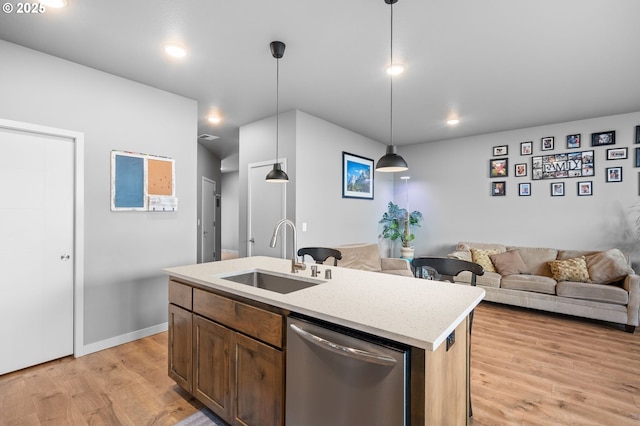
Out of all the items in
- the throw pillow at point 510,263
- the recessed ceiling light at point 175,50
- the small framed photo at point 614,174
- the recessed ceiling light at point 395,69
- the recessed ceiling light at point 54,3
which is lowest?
the throw pillow at point 510,263

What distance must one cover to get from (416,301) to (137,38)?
9.29 feet

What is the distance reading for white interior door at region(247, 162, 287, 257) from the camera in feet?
13.9

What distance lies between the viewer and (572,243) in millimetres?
4520

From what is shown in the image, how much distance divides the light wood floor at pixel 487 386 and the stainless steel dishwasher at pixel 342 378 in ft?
3.74

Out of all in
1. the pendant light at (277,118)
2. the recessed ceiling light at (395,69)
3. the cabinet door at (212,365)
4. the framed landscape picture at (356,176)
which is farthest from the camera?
the framed landscape picture at (356,176)

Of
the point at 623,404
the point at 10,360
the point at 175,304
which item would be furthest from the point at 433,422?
the point at 10,360

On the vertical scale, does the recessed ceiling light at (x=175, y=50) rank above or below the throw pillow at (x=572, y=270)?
above

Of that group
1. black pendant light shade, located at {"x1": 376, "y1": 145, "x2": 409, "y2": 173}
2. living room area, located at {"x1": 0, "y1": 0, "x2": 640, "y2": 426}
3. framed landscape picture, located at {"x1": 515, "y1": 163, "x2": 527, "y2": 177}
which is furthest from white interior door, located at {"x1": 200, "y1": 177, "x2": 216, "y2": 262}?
framed landscape picture, located at {"x1": 515, "y1": 163, "x2": 527, "y2": 177}

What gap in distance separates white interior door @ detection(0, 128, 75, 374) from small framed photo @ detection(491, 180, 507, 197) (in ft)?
19.1

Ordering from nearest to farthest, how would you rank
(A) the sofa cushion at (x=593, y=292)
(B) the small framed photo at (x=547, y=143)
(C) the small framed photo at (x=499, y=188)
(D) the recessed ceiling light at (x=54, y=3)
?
1. (D) the recessed ceiling light at (x=54, y=3)
2. (A) the sofa cushion at (x=593, y=292)
3. (B) the small framed photo at (x=547, y=143)
4. (C) the small framed photo at (x=499, y=188)

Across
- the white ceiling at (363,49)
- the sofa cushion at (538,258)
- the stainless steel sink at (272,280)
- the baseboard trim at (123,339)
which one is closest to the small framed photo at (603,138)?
the white ceiling at (363,49)

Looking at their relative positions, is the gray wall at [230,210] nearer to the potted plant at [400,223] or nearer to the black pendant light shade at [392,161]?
the potted plant at [400,223]

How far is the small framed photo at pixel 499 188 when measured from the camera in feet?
16.7

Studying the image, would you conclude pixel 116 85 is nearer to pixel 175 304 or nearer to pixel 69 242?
pixel 69 242
